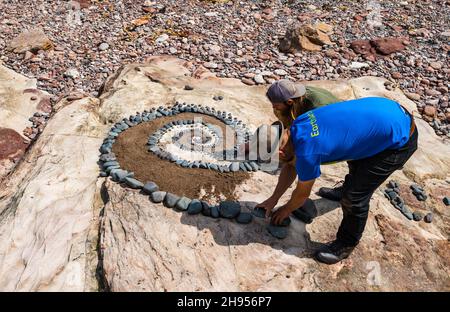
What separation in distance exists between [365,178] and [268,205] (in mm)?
1079

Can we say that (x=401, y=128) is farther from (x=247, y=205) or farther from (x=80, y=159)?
(x=80, y=159)

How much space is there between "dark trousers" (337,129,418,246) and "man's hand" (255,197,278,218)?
0.72m

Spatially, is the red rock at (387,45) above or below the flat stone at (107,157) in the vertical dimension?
below

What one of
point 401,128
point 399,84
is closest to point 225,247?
point 401,128

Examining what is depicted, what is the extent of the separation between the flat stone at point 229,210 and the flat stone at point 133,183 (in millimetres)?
965

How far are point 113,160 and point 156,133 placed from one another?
86 centimetres

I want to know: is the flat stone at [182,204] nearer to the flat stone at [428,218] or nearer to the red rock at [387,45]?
the flat stone at [428,218]

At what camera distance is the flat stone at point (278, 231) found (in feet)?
13.3

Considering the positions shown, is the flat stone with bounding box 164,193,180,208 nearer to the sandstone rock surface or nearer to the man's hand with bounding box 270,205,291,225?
the sandstone rock surface

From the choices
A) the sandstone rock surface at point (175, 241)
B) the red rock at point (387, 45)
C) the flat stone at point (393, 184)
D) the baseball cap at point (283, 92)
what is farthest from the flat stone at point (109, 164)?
the red rock at point (387, 45)

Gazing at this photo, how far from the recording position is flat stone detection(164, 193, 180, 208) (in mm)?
4281

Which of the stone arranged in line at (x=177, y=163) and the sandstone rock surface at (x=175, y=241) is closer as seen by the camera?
the sandstone rock surface at (x=175, y=241)

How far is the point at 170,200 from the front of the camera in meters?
4.29

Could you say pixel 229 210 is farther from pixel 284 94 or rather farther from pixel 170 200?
pixel 284 94
